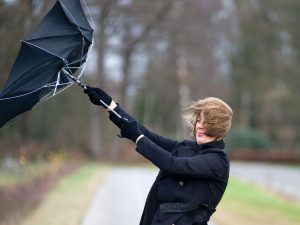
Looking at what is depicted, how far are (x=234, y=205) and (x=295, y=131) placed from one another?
154ft

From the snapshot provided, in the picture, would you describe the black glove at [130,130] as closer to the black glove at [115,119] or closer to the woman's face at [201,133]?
the black glove at [115,119]

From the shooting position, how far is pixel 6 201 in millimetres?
12781

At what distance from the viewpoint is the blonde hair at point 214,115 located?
416 centimetres

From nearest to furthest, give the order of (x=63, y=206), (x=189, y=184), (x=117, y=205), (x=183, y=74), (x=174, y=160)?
(x=174, y=160) → (x=189, y=184) → (x=63, y=206) → (x=117, y=205) → (x=183, y=74)

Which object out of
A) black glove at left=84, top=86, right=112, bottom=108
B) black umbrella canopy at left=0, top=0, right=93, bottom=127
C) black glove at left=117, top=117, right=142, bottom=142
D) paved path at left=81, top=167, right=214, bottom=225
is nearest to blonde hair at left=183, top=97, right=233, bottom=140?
black glove at left=117, top=117, right=142, bottom=142

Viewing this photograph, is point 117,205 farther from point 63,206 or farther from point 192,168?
point 192,168

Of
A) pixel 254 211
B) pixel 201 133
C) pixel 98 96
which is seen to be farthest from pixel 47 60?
pixel 254 211

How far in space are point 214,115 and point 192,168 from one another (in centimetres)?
39

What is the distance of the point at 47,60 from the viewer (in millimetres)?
4488

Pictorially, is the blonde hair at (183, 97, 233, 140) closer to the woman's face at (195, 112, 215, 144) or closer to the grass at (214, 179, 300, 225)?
the woman's face at (195, 112, 215, 144)

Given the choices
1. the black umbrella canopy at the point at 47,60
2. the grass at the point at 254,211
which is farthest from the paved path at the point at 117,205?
the black umbrella canopy at the point at 47,60

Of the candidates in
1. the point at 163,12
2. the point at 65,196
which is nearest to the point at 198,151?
the point at 65,196

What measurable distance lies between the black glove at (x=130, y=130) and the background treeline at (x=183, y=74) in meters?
20.1

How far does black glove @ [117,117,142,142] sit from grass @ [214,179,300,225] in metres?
9.60
